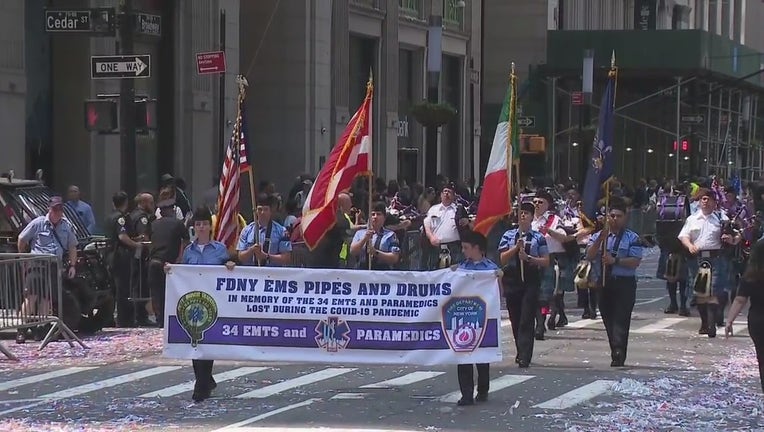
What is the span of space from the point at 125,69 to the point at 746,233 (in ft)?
29.9

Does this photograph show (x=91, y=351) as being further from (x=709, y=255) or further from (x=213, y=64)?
(x=709, y=255)

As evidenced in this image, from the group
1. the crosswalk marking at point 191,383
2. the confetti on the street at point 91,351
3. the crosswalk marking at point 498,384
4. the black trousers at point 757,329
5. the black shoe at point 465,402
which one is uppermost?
the black trousers at point 757,329

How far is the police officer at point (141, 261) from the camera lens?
60.6 ft

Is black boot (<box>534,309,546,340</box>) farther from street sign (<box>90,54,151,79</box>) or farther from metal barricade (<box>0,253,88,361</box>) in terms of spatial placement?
street sign (<box>90,54,151,79</box>)

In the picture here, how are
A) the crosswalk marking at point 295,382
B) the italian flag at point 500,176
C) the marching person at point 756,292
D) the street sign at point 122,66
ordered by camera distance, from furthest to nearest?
the street sign at point 122,66
the italian flag at point 500,176
the crosswalk marking at point 295,382
the marching person at point 756,292

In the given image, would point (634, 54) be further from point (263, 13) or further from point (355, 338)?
point (355, 338)

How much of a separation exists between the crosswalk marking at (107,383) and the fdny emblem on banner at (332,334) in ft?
7.91

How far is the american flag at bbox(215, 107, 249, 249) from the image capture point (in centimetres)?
1555

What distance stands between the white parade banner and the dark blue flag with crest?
3957 mm

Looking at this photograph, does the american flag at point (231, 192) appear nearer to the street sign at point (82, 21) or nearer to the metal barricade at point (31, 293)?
the metal barricade at point (31, 293)

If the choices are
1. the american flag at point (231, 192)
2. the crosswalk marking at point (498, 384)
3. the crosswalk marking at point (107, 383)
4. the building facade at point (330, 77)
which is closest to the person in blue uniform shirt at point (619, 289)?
the crosswalk marking at point (498, 384)

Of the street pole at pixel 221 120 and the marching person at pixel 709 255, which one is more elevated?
the street pole at pixel 221 120

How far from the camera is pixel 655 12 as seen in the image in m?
65.1

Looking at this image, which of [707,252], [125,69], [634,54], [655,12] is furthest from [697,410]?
[655,12]
